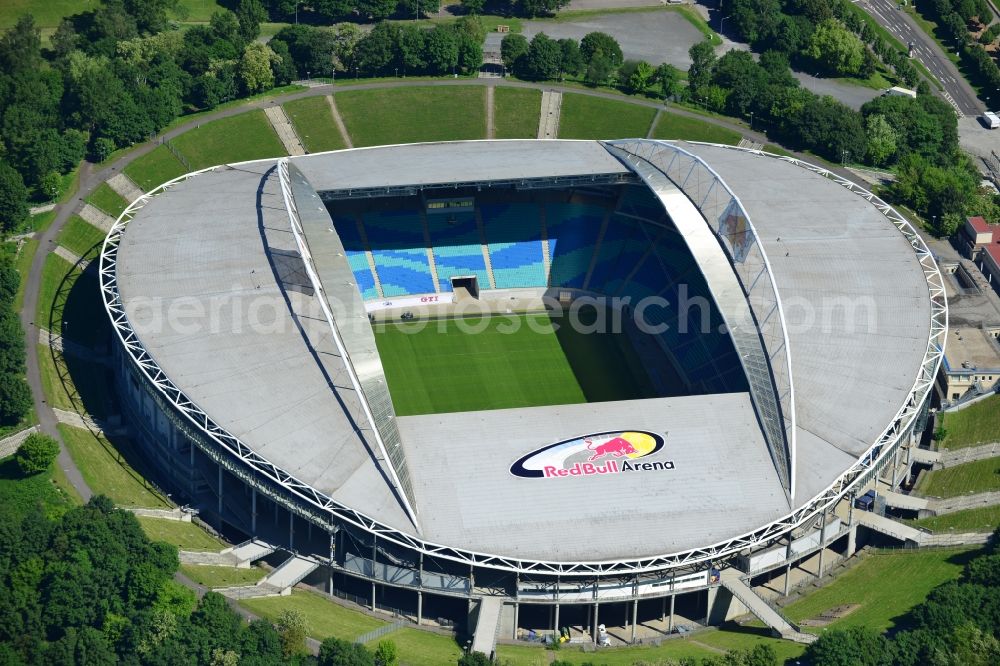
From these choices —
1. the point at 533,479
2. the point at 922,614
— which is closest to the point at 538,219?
the point at 533,479

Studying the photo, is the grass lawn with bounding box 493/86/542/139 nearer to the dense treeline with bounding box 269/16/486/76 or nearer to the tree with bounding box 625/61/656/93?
the dense treeline with bounding box 269/16/486/76

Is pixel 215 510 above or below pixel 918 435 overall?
below

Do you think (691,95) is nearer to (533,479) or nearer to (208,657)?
(533,479)

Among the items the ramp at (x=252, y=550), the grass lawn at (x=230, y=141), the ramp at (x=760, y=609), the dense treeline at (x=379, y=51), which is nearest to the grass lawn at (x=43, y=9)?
the dense treeline at (x=379, y=51)

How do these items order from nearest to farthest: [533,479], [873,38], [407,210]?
1. [533,479]
2. [407,210]
3. [873,38]

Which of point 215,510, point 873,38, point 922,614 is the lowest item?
point 215,510

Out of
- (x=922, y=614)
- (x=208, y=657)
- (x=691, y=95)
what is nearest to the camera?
(x=208, y=657)

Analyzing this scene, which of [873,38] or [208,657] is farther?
[873,38]
